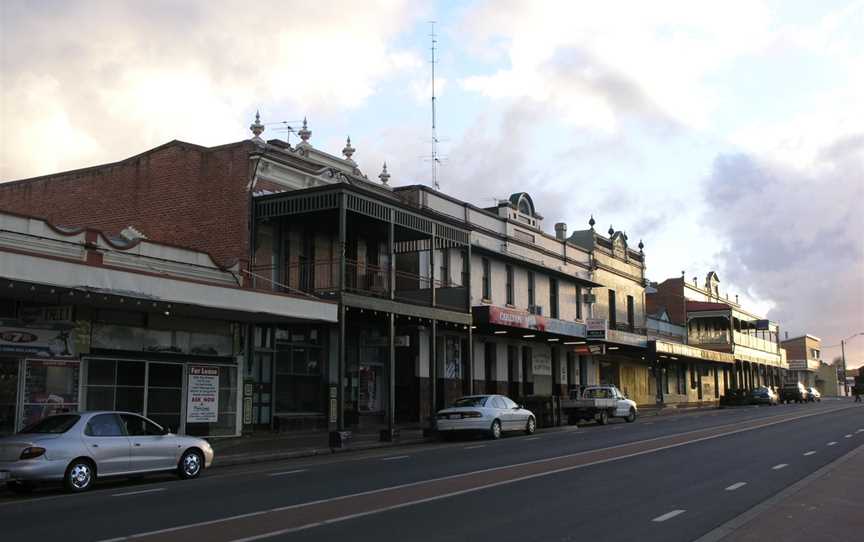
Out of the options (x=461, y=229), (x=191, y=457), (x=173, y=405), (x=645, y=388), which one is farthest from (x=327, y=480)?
(x=645, y=388)

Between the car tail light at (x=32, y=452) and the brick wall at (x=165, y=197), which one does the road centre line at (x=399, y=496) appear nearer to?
the car tail light at (x=32, y=452)

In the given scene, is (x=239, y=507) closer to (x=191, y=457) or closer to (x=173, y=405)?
(x=191, y=457)

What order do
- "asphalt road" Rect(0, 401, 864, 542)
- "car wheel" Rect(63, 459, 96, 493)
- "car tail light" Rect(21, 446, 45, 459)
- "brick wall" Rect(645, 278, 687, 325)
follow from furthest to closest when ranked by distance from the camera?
"brick wall" Rect(645, 278, 687, 325) → "car wheel" Rect(63, 459, 96, 493) → "car tail light" Rect(21, 446, 45, 459) → "asphalt road" Rect(0, 401, 864, 542)

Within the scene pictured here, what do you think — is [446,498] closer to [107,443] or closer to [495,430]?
[107,443]

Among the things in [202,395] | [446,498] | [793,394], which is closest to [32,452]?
[446,498]

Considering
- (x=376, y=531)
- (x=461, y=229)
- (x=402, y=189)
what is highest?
(x=402, y=189)

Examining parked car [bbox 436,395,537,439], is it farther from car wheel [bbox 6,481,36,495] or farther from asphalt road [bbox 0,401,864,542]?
car wheel [bbox 6,481,36,495]

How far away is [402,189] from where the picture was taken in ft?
107

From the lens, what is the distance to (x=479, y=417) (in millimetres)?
25422

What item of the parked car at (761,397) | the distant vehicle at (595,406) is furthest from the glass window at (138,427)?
the parked car at (761,397)

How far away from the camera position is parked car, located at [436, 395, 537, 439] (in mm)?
25320

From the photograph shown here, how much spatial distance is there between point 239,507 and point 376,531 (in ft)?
9.03

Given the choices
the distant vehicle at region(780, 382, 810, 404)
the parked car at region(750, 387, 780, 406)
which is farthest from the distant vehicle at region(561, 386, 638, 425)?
the distant vehicle at region(780, 382, 810, 404)

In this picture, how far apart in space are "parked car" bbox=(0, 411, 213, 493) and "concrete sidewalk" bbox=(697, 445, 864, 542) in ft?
32.3
